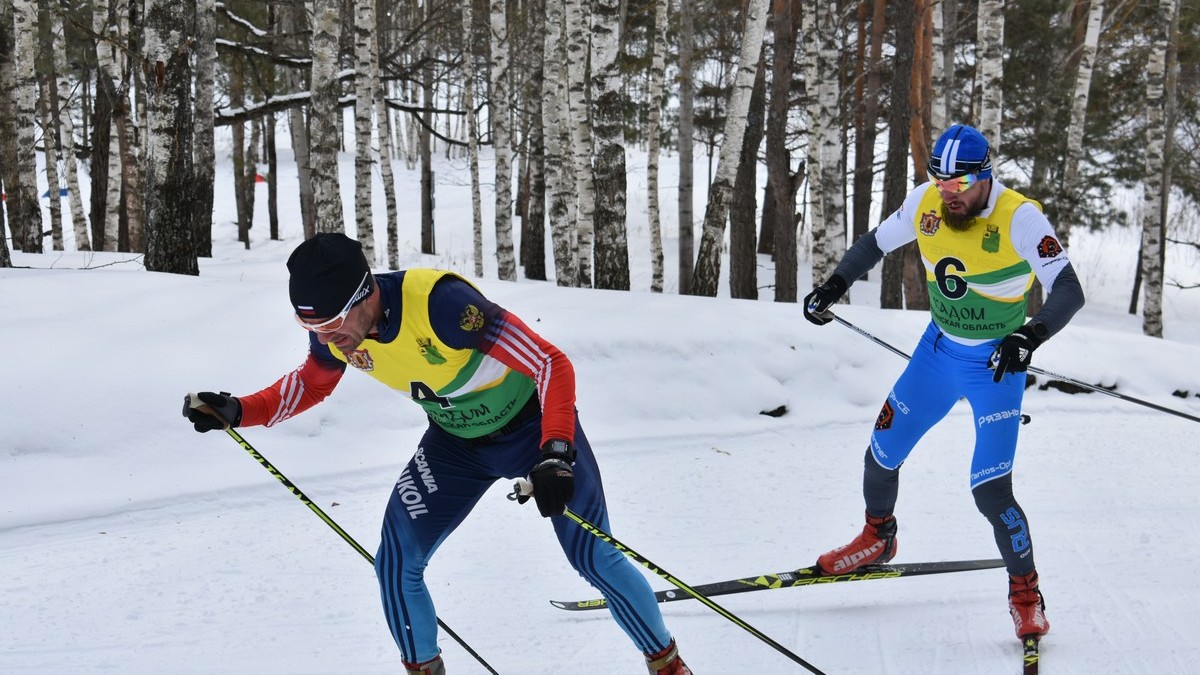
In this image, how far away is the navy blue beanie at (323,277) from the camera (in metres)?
2.45

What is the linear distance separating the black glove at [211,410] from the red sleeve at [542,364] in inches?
37.8

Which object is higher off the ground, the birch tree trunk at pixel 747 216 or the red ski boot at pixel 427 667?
the birch tree trunk at pixel 747 216

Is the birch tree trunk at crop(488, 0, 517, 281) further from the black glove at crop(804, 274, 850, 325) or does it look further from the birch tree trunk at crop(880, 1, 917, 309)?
the black glove at crop(804, 274, 850, 325)

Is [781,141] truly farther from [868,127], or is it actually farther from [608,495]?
[608,495]

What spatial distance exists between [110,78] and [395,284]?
11652 mm

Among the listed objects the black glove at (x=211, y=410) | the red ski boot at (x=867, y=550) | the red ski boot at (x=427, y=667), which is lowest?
the red ski boot at (x=867, y=550)

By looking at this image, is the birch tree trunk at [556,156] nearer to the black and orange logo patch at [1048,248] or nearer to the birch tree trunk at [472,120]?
the birch tree trunk at [472,120]

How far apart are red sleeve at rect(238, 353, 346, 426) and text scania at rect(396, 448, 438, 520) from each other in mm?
405

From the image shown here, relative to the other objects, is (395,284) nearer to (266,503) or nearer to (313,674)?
(313,674)

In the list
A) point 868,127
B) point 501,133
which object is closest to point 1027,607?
point 501,133

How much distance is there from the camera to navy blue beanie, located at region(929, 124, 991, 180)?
354 centimetres

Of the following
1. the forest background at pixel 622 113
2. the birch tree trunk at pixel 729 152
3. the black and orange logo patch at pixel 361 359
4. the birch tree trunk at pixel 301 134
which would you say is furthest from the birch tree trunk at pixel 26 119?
the black and orange logo patch at pixel 361 359

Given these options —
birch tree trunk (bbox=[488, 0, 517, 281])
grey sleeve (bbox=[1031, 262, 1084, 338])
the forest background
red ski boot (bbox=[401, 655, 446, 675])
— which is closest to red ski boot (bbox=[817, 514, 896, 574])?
grey sleeve (bbox=[1031, 262, 1084, 338])

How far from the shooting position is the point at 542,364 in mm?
2662
